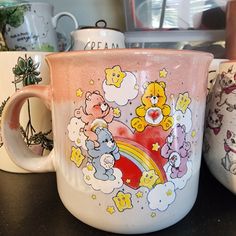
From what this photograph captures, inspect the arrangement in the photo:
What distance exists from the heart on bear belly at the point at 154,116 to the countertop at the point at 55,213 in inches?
4.2

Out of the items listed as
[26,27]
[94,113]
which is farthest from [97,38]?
[94,113]

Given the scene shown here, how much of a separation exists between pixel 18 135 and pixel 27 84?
0.07m

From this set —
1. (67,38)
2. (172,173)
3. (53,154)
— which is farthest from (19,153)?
(67,38)

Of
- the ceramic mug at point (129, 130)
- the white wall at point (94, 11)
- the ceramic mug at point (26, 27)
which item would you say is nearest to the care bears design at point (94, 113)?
the ceramic mug at point (129, 130)

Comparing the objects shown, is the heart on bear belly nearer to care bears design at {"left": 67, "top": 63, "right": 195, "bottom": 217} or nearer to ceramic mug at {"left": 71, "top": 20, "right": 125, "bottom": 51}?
care bears design at {"left": 67, "top": 63, "right": 195, "bottom": 217}

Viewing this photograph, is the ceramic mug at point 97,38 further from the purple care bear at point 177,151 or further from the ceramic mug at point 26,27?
the purple care bear at point 177,151

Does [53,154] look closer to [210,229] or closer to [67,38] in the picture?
[210,229]

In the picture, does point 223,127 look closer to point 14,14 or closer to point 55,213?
point 55,213

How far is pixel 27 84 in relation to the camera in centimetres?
38

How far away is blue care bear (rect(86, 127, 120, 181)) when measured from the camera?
0.26 m

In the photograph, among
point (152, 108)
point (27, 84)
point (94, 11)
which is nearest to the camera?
point (152, 108)

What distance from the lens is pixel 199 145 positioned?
0.97 ft

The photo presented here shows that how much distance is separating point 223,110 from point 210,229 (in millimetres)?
120

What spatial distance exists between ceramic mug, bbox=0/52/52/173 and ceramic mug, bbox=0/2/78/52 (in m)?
0.07
